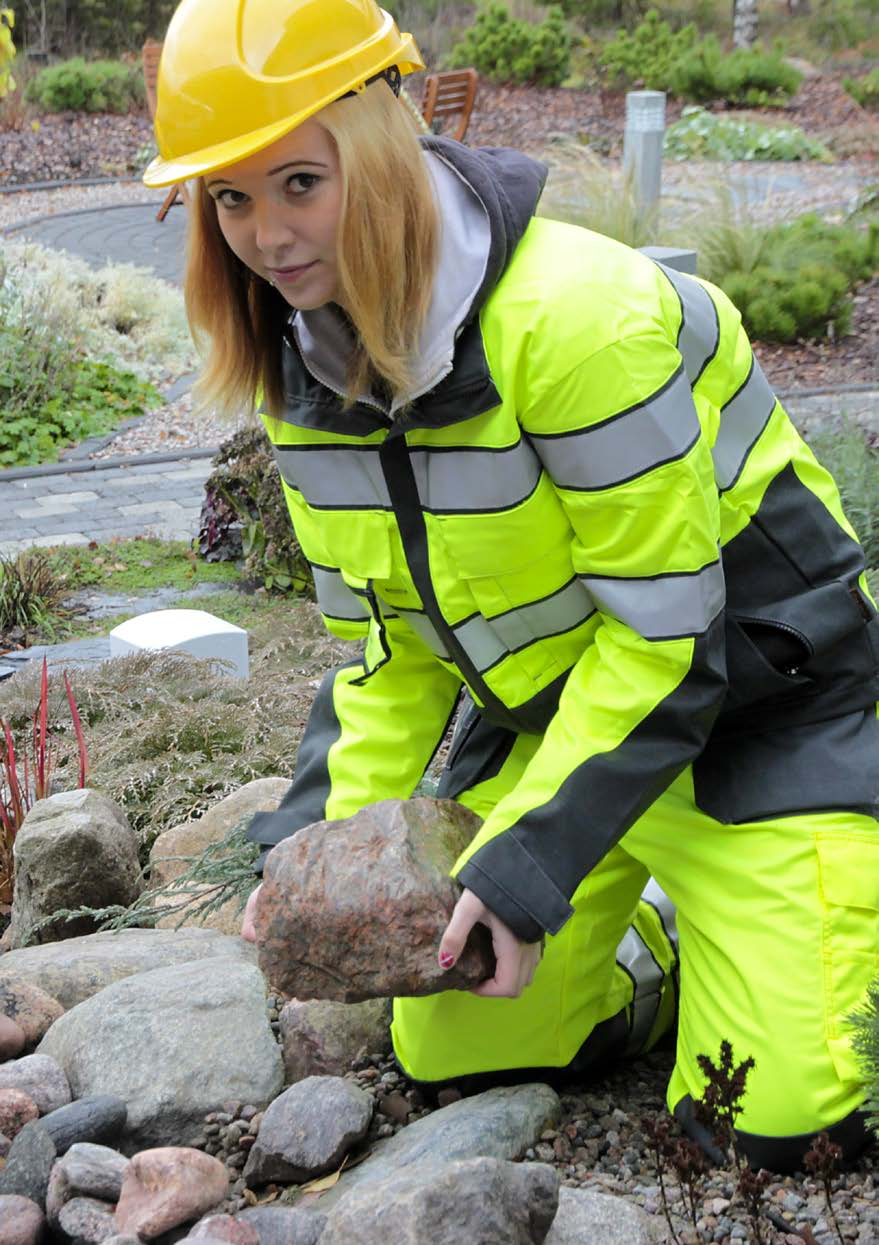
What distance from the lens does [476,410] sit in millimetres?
2174

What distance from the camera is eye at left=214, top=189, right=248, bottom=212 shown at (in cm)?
213

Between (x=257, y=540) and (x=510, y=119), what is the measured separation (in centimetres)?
1632

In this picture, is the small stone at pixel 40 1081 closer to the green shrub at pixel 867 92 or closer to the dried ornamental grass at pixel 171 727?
the dried ornamental grass at pixel 171 727

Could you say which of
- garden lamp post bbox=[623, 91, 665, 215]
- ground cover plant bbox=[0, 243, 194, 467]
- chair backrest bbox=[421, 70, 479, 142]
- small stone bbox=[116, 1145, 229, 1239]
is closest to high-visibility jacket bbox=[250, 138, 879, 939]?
small stone bbox=[116, 1145, 229, 1239]

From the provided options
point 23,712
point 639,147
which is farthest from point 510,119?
point 23,712

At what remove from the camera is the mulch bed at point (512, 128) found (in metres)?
18.2

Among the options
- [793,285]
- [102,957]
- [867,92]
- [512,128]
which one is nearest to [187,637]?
[102,957]

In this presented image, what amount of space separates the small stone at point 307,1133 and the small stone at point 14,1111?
38 centimetres

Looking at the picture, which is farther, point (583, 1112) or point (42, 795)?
point (42, 795)

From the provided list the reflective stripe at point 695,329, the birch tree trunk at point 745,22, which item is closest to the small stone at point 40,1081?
the reflective stripe at point 695,329

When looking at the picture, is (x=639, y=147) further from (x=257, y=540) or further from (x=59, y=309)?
(x=257, y=540)

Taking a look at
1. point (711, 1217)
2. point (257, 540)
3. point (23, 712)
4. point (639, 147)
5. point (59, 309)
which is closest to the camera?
point (711, 1217)

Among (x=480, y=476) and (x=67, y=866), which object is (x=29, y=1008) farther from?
(x=480, y=476)

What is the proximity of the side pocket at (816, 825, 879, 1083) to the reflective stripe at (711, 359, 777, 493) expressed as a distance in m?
0.60
